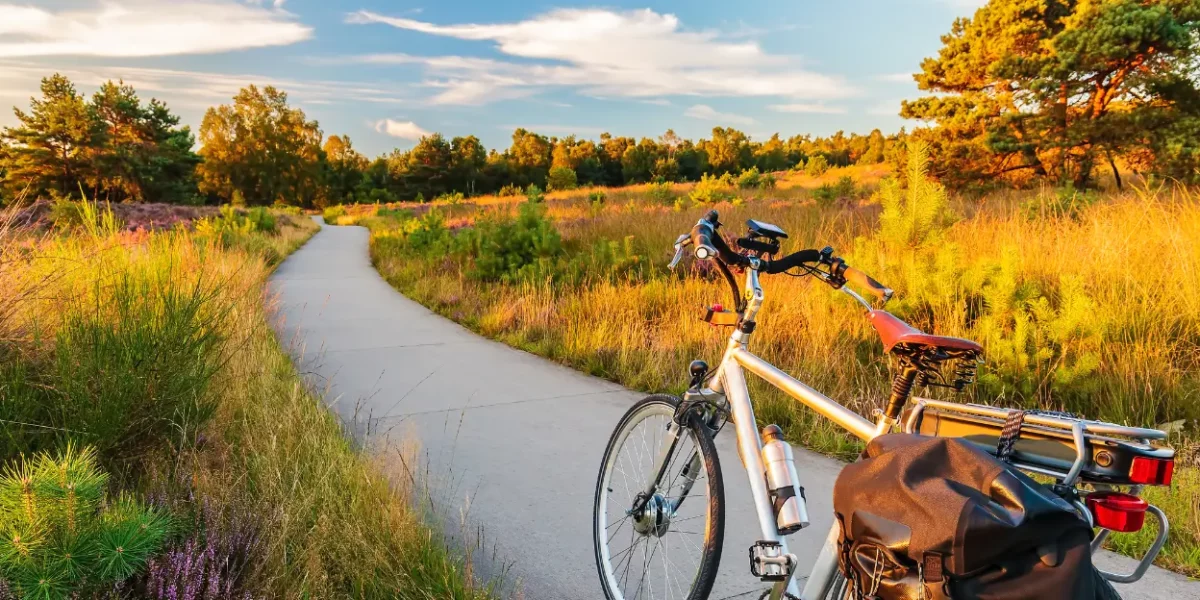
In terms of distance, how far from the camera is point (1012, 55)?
56.3ft

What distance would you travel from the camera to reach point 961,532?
1.03 meters

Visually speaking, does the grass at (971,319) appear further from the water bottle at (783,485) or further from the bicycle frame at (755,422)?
the water bottle at (783,485)

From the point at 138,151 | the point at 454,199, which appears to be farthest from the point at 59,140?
the point at 454,199

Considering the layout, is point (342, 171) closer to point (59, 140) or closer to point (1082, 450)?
point (59, 140)

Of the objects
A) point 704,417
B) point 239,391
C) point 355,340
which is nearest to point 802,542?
point 704,417

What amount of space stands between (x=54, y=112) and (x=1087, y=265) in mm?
47056

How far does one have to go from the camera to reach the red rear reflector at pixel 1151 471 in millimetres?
1138

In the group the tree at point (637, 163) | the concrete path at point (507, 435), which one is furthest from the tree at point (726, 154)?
the concrete path at point (507, 435)

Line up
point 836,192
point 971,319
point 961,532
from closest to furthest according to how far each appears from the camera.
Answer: point 961,532 < point 971,319 < point 836,192

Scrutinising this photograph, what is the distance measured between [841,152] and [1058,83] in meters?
74.4

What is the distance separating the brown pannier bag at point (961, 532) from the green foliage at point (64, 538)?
6.80 feet

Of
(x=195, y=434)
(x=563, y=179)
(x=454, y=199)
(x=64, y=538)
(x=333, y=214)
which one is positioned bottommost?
(x=333, y=214)

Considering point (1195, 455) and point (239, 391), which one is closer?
point (1195, 455)

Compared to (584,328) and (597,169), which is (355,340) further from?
(597,169)
